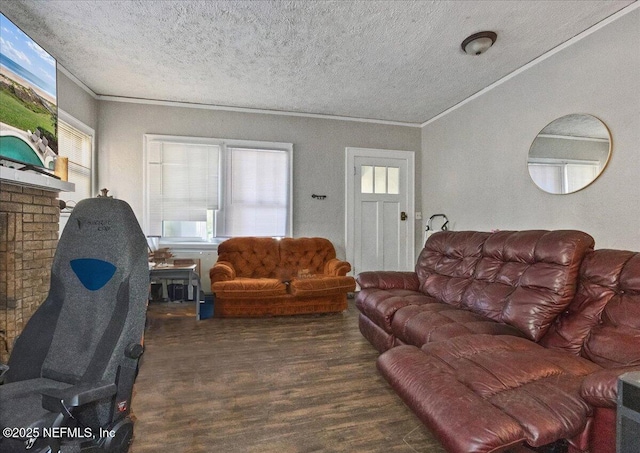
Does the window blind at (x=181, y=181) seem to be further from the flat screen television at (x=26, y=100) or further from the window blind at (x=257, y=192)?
the flat screen television at (x=26, y=100)

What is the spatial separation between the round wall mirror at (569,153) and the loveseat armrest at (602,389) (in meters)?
2.04

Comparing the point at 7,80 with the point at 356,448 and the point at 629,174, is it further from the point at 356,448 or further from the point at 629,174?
the point at 629,174

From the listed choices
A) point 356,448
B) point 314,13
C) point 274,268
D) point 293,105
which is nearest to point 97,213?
point 356,448

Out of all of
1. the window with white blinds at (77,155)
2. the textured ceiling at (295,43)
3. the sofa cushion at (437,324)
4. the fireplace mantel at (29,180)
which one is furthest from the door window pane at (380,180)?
the window with white blinds at (77,155)

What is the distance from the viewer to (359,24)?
2.53 m

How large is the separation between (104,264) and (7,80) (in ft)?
5.14

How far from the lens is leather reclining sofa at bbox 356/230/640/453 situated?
119 cm

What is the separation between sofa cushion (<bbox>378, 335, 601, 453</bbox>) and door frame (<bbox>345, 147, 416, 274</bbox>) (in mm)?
3041

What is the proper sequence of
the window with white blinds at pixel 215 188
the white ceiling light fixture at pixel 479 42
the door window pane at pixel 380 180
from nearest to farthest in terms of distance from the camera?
the white ceiling light fixture at pixel 479 42
the window with white blinds at pixel 215 188
the door window pane at pixel 380 180

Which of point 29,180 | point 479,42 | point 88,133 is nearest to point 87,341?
point 29,180

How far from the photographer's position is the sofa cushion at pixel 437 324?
6.61ft

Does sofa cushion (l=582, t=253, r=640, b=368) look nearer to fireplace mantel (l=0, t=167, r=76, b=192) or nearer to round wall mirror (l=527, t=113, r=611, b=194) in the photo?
round wall mirror (l=527, t=113, r=611, b=194)

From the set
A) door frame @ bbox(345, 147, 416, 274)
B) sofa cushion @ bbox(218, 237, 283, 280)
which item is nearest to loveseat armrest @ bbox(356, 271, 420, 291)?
sofa cushion @ bbox(218, 237, 283, 280)

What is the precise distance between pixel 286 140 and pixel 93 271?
3656 millimetres
